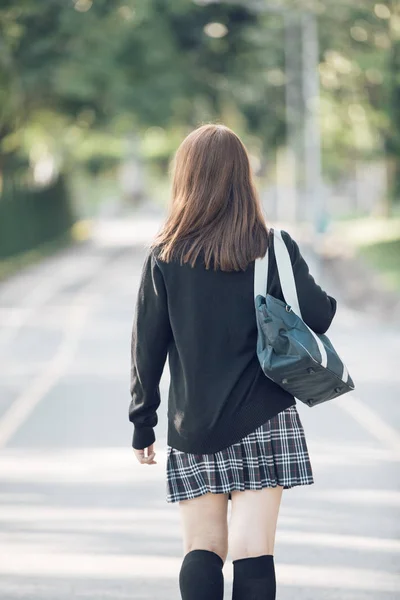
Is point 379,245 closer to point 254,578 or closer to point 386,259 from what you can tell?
point 386,259

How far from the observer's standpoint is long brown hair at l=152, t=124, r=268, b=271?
132 inches

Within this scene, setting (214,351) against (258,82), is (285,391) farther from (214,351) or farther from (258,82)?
(258,82)

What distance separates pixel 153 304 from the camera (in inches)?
135

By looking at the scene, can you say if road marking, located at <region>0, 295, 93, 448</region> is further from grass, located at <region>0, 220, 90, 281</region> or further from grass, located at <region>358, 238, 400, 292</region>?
grass, located at <region>0, 220, 90, 281</region>

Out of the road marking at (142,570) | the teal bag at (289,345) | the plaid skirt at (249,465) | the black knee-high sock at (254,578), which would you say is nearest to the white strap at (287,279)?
the teal bag at (289,345)

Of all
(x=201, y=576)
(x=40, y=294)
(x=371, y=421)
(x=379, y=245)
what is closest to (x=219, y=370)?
(x=201, y=576)

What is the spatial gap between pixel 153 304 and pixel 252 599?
85cm

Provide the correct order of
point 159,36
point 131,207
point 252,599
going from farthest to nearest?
1. point 131,207
2. point 159,36
3. point 252,599

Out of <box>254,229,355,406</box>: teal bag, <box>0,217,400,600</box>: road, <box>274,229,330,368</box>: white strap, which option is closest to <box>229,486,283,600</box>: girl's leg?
<box>254,229,355,406</box>: teal bag

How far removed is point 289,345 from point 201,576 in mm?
669

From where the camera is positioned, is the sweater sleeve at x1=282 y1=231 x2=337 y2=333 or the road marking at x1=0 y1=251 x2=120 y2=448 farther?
the road marking at x1=0 y1=251 x2=120 y2=448

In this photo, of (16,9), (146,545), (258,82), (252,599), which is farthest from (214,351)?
(258,82)

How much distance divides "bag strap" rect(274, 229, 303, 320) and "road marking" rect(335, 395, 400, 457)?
4.65 meters

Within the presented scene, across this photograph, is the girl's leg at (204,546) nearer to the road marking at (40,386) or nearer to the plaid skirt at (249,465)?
the plaid skirt at (249,465)
